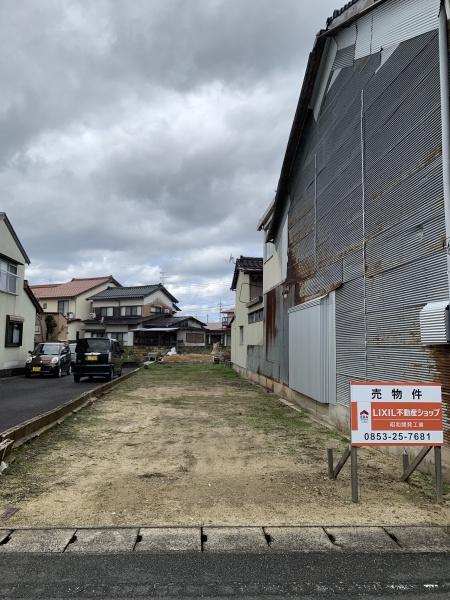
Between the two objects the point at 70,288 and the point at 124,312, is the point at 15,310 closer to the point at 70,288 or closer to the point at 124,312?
the point at 124,312

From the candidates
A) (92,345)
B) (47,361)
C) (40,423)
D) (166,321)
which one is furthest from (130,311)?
(40,423)

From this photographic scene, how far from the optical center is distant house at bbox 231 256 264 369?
1992 centimetres

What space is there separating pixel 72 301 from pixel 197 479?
46.6m

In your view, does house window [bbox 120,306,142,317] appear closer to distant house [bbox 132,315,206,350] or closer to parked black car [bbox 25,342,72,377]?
distant house [bbox 132,315,206,350]

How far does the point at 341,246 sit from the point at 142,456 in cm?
527

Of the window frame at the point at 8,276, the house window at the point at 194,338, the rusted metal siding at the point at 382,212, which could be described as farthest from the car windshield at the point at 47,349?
the house window at the point at 194,338

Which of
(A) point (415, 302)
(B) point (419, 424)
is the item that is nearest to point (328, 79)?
(A) point (415, 302)

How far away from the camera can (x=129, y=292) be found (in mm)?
49562

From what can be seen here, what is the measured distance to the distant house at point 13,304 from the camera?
21109 mm

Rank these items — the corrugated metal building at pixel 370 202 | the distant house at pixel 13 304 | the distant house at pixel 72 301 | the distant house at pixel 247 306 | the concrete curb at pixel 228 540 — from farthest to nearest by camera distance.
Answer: the distant house at pixel 72 301 < the distant house at pixel 13 304 < the distant house at pixel 247 306 < the corrugated metal building at pixel 370 202 < the concrete curb at pixel 228 540

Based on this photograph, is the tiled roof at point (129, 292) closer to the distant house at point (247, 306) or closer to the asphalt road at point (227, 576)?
the distant house at point (247, 306)

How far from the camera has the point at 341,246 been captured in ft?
28.6

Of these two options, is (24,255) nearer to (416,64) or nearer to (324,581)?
(416,64)

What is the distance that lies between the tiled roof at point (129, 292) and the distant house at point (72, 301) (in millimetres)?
1121
